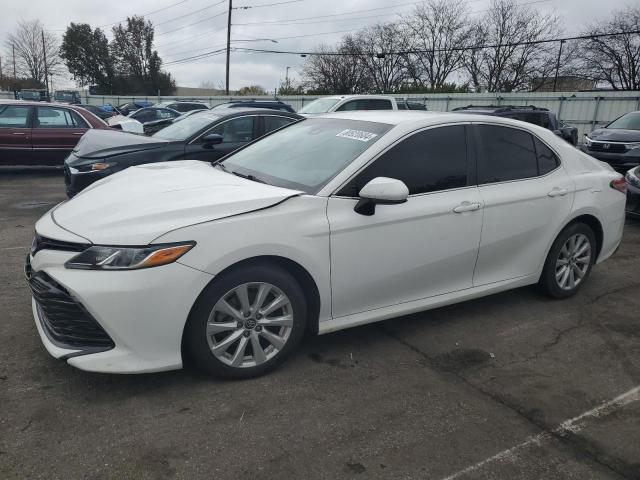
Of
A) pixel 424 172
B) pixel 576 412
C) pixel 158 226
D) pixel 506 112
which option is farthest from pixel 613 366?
pixel 506 112

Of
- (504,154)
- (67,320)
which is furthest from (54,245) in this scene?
A: (504,154)

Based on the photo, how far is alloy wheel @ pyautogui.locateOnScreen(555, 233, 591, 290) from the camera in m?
4.58

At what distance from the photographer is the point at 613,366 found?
11.7 ft

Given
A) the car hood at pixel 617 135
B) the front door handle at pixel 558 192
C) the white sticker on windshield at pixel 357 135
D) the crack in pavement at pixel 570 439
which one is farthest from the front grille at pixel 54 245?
the car hood at pixel 617 135

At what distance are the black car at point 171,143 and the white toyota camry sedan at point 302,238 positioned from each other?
287 cm

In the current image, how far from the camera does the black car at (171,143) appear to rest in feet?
21.8

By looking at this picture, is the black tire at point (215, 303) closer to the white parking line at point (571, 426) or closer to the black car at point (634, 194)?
the white parking line at point (571, 426)

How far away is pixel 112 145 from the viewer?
7.04 metres

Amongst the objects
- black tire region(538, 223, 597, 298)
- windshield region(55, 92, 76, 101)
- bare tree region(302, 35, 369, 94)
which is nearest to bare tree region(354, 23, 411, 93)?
bare tree region(302, 35, 369, 94)

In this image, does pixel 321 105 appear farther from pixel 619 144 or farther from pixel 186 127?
pixel 619 144

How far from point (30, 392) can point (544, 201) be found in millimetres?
3824

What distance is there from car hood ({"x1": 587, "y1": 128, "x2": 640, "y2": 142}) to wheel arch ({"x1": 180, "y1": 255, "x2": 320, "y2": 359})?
1122cm

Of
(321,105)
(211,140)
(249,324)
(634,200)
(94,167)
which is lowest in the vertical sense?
(249,324)

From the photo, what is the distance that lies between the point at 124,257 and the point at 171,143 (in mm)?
4635
